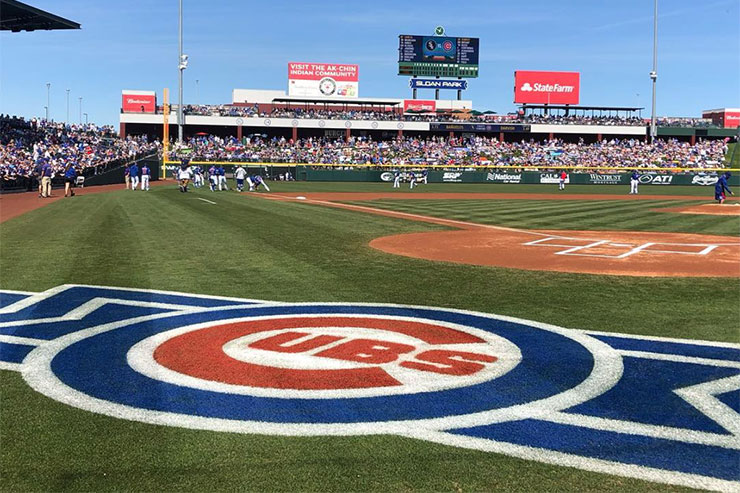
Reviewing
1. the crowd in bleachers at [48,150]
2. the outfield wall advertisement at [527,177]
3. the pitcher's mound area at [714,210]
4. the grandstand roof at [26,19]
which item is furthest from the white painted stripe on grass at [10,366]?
the outfield wall advertisement at [527,177]

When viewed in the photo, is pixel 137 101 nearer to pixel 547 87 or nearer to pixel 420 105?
pixel 420 105

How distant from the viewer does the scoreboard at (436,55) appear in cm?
8719

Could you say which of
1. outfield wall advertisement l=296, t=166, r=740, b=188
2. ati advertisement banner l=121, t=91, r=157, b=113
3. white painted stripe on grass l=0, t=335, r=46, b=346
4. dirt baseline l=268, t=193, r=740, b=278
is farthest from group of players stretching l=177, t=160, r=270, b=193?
ati advertisement banner l=121, t=91, r=157, b=113

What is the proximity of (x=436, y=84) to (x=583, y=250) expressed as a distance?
79.1 metres

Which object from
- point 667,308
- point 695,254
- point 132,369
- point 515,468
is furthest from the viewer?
point 695,254

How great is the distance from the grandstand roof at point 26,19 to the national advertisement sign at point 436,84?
174 ft

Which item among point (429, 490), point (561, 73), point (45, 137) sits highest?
point (561, 73)

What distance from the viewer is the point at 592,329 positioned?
6.94m

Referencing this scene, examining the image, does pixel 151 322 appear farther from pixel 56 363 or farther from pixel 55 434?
Result: pixel 55 434

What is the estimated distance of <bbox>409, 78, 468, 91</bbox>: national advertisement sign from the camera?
8938 cm

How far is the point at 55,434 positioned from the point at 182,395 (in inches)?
37.5

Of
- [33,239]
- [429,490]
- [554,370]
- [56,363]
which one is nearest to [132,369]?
[56,363]

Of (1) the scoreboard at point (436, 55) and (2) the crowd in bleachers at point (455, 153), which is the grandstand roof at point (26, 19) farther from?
(1) the scoreboard at point (436, 55)

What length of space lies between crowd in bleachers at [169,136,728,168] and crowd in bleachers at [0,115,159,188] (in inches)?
294
